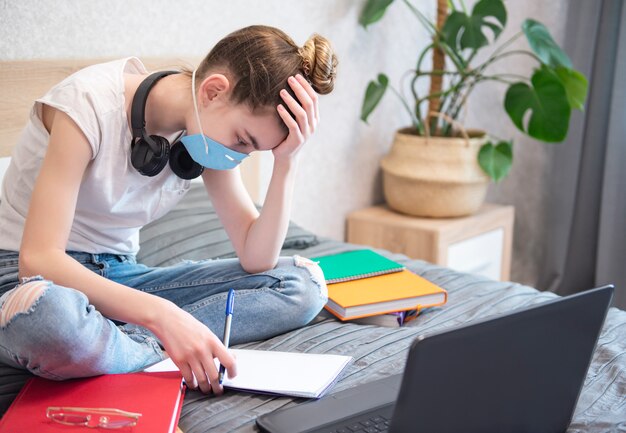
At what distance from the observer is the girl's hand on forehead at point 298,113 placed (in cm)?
119

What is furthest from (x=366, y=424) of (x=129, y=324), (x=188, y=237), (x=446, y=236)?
(x=446, y=236)

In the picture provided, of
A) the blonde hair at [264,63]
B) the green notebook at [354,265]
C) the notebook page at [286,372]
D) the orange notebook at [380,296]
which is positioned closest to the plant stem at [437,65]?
the green notebook at [354,265]

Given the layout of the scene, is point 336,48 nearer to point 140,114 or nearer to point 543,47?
point 543,47

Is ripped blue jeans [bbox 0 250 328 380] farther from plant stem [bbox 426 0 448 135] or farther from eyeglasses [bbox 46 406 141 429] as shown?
plant stem [bbox 426 0 448 135]

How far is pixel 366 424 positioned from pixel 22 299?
18.7 inches

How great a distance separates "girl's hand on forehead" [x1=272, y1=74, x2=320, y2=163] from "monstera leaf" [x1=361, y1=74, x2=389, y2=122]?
3.47 ft

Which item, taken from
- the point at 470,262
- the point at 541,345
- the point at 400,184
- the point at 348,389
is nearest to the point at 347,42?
the point at 400,184

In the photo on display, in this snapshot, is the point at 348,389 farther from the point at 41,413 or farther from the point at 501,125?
the point at 501,125

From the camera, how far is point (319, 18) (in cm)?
228

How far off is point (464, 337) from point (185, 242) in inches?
37.3

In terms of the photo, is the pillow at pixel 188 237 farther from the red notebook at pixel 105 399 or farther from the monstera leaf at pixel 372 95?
the monstera leaf at pixel 372 95

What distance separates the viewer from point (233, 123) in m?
1.20

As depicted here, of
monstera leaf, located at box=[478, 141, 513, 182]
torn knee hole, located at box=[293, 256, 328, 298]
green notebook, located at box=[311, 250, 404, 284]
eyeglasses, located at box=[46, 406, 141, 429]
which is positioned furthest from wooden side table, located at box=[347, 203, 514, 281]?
eyeglasses, located at box=[46, 406, 141, 429]

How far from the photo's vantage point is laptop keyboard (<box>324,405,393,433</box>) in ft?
3.25
